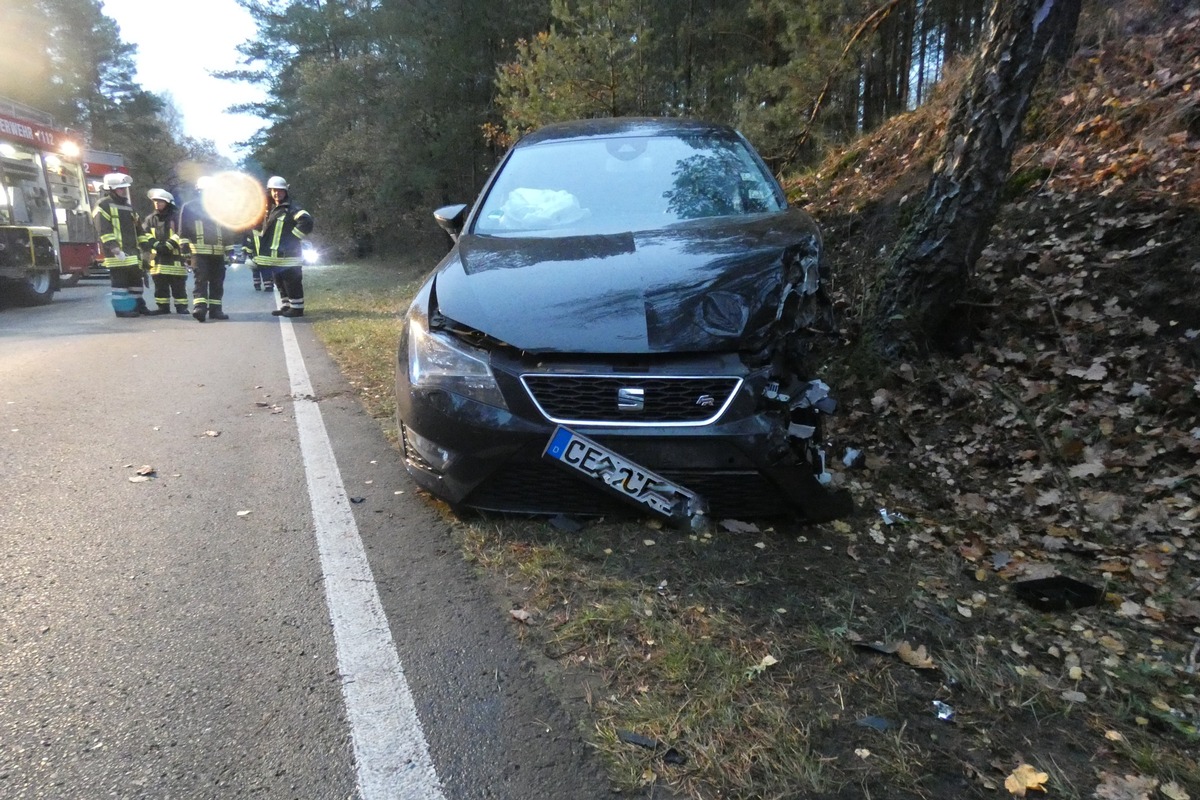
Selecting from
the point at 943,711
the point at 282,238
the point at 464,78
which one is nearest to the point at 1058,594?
the point at 943,711

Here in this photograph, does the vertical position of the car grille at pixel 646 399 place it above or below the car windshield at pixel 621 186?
below

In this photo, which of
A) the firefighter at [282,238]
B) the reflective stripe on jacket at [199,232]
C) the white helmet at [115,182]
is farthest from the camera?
the white helmet at [115,182]

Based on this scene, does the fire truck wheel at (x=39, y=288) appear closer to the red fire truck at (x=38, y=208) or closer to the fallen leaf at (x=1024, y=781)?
the red fire truck at (x=38, y=208)

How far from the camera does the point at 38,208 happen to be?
15.1 metres

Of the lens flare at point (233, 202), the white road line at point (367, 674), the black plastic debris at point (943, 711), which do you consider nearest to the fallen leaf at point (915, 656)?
the black plastic debris at point (943, 711)

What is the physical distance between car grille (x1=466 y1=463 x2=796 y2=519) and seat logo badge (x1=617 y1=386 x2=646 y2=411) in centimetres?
27

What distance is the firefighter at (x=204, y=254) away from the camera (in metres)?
10.6

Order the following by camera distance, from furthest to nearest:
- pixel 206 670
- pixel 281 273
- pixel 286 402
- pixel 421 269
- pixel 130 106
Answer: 1. pixel 130 106
2. pixel 421 269
3. pixel 281 273
4. pixel 286 402
5. pixel 206 670

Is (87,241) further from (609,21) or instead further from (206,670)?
(206,670)

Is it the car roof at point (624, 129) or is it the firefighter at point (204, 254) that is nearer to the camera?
the car roof at point (624, 129)

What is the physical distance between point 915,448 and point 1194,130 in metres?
3.74

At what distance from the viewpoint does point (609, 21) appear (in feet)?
38.1

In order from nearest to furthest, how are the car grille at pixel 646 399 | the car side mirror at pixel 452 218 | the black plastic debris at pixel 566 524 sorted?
the car grille at pixel 646 399, the black plastic debris at pixel 566 524, the car side mirror at pixel 452 218

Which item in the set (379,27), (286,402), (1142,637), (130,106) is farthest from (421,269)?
(130,106)
